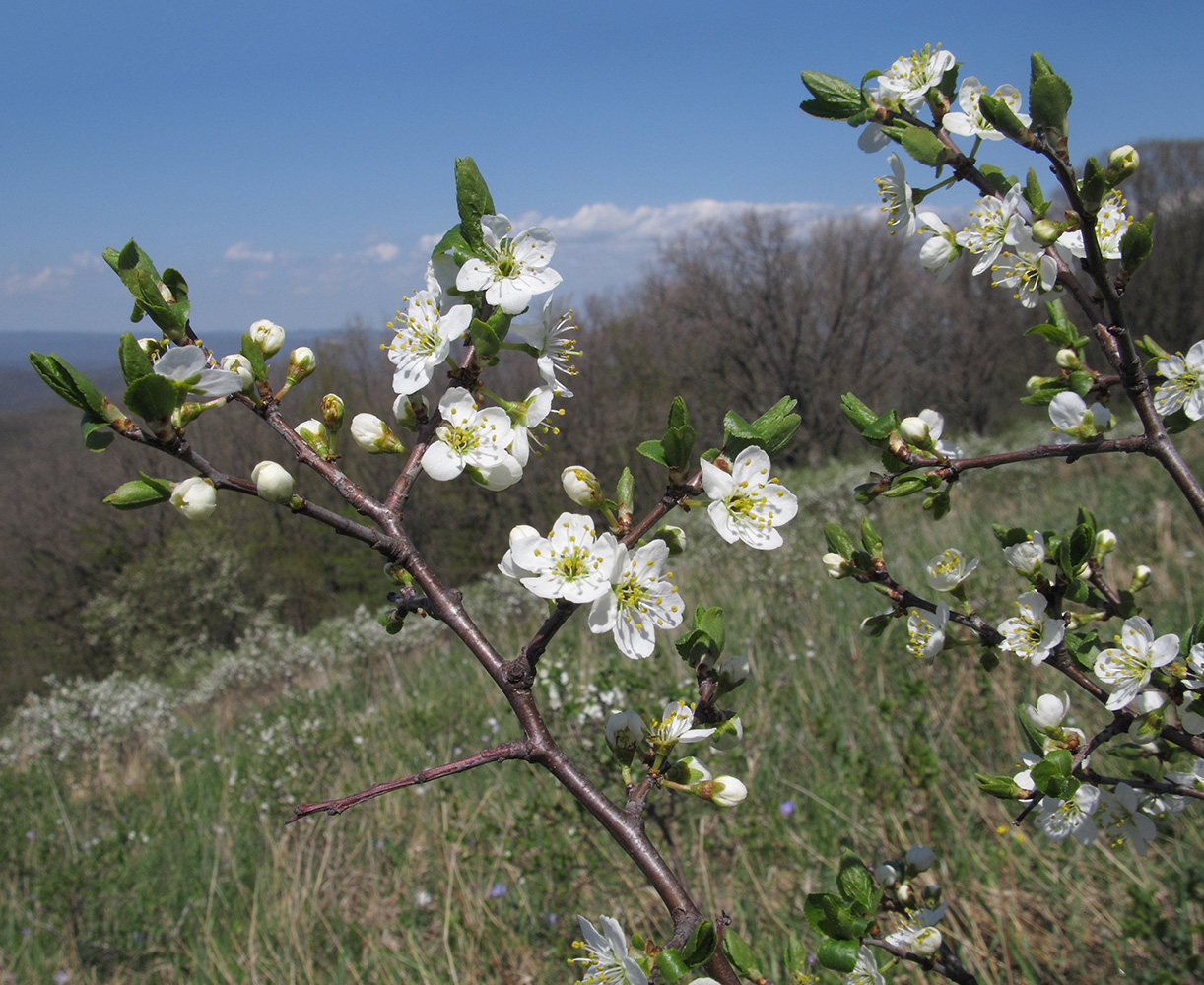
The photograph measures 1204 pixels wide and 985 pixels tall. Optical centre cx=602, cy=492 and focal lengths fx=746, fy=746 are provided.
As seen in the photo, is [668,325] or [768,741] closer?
[768,741]

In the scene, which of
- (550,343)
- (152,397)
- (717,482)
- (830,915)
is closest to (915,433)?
(717,482)

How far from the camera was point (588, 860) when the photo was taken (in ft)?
9.19

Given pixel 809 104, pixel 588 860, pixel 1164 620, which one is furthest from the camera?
pixel 1164 620

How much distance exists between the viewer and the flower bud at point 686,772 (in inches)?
34.4

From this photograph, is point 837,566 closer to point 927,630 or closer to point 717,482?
point 927,630

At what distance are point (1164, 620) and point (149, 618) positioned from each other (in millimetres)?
22189

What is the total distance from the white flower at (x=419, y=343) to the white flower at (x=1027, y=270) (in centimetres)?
82

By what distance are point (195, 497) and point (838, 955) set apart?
0.87 metres

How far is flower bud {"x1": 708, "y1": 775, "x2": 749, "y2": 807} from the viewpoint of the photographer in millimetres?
891

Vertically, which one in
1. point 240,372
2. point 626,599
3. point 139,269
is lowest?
point 626,599

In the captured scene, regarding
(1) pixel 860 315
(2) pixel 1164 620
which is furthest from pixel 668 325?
(2) pixel 1164 620

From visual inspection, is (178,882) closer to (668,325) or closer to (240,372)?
(240,372)

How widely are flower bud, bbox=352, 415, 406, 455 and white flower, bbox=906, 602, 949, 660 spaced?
83 cm

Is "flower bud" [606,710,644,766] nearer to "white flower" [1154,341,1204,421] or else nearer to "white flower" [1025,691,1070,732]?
"white flower" [1025,691,1070,732]
